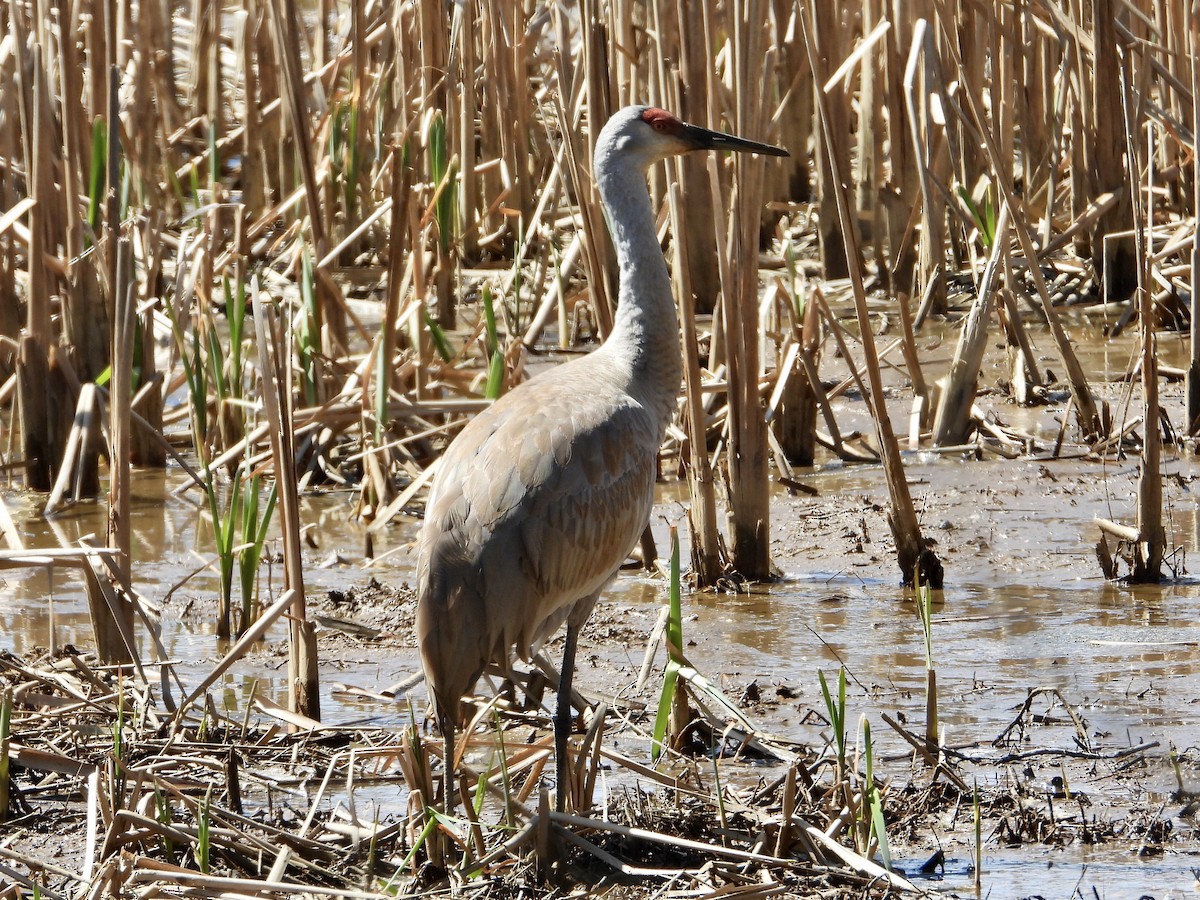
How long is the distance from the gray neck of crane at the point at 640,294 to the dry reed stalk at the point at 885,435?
543mm

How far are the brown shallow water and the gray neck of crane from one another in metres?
0.84

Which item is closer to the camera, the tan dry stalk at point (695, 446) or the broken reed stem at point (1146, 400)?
the broken reed stem at point (1146, 400)

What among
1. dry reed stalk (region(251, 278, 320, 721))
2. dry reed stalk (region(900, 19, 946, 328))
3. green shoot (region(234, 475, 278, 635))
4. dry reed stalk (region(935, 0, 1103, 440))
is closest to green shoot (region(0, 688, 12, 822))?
dry reed stalk (region(251, 278, 320, 721))

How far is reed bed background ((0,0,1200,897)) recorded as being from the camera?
4.88 metres

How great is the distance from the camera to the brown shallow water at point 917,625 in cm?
391

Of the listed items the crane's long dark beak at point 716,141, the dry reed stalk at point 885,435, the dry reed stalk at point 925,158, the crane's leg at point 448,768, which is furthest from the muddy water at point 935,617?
the crane's long dark beak at point 716,141

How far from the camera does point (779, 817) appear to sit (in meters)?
3.39

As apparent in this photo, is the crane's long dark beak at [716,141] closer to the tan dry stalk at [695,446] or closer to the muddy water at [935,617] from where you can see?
the tan dry stalk at [695,446]

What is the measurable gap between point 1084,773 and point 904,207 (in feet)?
15.1

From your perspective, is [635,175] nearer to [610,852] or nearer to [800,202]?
[610,852]

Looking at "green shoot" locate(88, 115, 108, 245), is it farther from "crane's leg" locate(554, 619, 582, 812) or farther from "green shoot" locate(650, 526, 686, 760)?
"green shoot" locate(650, 526, 686, 760)

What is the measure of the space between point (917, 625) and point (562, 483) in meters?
1.50

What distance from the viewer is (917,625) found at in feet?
16.2

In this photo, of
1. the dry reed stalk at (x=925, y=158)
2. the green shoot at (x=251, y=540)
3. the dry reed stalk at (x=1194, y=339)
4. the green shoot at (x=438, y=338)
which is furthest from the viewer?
the green shoot at (x=438, y=338)
